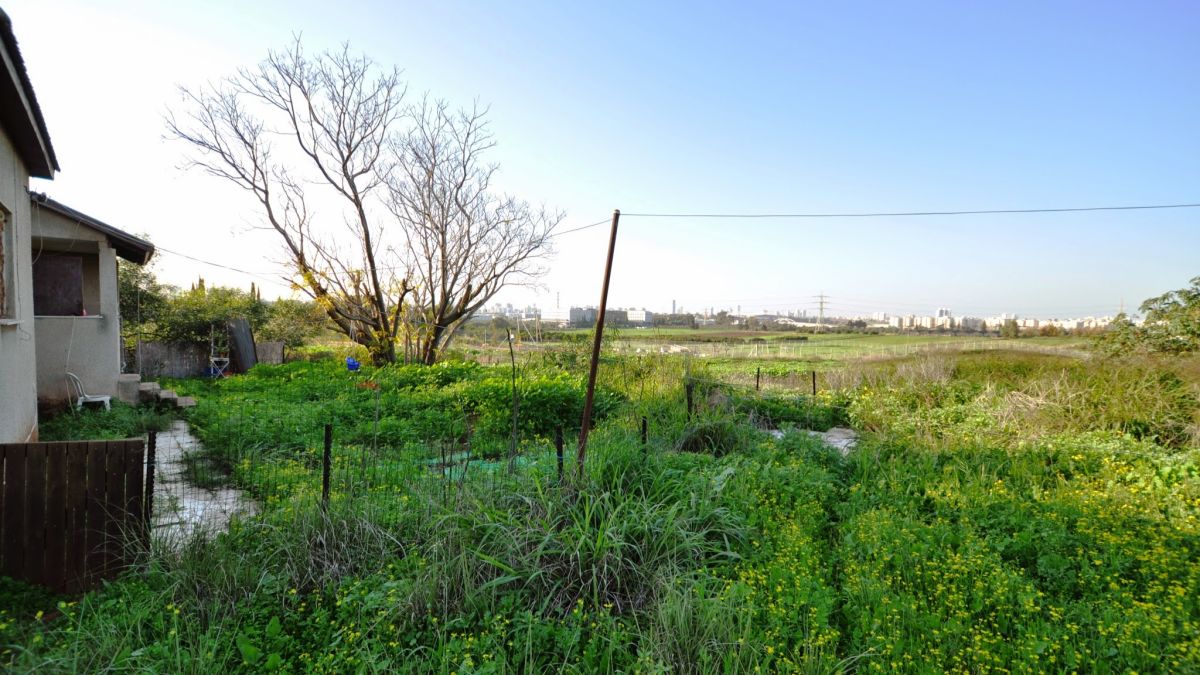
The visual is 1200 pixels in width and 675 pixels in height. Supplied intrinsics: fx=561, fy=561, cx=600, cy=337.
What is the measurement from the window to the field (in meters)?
2.26

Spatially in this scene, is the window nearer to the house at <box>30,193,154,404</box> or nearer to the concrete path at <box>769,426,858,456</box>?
the house at <box>30,193,154,404</box>

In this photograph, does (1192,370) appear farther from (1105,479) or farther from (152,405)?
(152,405)

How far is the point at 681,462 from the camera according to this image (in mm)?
4922

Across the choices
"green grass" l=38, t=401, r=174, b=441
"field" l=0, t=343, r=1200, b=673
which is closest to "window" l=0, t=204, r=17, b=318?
"green grass" l=38, t=401, r=174, b=441

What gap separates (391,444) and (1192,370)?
387 inches

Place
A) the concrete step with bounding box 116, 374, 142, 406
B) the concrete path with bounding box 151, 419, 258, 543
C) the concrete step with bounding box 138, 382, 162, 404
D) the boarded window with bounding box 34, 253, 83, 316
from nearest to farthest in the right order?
the concrete path with bounding box 151, 419, 258, 543
the boarded window with bounding box 34, 253, 83, 316
the concrete step with bounding box 116, 374, 142, 406
the concrete step with bounding box 138, 382, 162, 404

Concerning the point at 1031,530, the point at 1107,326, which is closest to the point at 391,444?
the point at 1031,530

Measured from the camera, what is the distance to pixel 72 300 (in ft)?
29.0

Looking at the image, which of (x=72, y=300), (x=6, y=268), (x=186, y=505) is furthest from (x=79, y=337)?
(x=186, y=505)

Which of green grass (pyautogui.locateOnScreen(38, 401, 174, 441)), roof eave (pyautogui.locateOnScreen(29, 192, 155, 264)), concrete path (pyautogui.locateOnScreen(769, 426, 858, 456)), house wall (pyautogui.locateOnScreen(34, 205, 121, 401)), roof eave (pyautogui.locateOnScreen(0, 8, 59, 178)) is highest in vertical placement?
roof eave (pyautogui.locateOnScreen(0, 8, 59, 178))

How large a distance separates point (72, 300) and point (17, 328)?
4.32 m

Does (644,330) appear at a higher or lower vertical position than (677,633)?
higher

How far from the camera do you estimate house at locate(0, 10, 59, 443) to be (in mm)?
4504

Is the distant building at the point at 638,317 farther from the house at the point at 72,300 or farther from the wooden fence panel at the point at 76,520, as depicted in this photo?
the wooden fence panel at the point at 76,520
